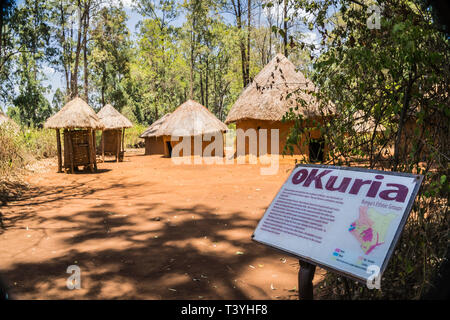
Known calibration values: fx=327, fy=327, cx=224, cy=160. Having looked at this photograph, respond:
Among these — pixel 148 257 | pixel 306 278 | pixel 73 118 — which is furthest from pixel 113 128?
pixel 306 278

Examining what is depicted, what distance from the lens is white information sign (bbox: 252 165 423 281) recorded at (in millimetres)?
1681

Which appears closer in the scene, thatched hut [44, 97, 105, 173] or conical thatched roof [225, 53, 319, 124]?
thatched hut [44, 97, 105, 173]

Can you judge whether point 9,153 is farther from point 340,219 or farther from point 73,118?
point 340,219

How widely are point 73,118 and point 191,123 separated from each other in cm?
680

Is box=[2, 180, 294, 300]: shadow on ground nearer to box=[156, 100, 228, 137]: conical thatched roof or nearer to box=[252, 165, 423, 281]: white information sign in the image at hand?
box=[252, 165, 423, 281]: white information sign

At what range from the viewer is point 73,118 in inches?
442

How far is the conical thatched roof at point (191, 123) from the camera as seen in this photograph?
1677cm

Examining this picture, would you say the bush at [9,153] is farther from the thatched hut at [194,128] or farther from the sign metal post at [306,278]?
the sign metal post at [306,278]

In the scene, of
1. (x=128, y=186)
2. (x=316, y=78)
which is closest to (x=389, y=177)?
(x=316, y=78)

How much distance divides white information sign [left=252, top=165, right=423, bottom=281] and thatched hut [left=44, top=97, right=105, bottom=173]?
10482mm

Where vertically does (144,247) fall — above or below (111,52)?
below

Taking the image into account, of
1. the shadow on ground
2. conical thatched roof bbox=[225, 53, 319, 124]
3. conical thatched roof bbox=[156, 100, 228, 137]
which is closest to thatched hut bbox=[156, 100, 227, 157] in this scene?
conical thatched roof bbox=[156, 100, 228, 137]
